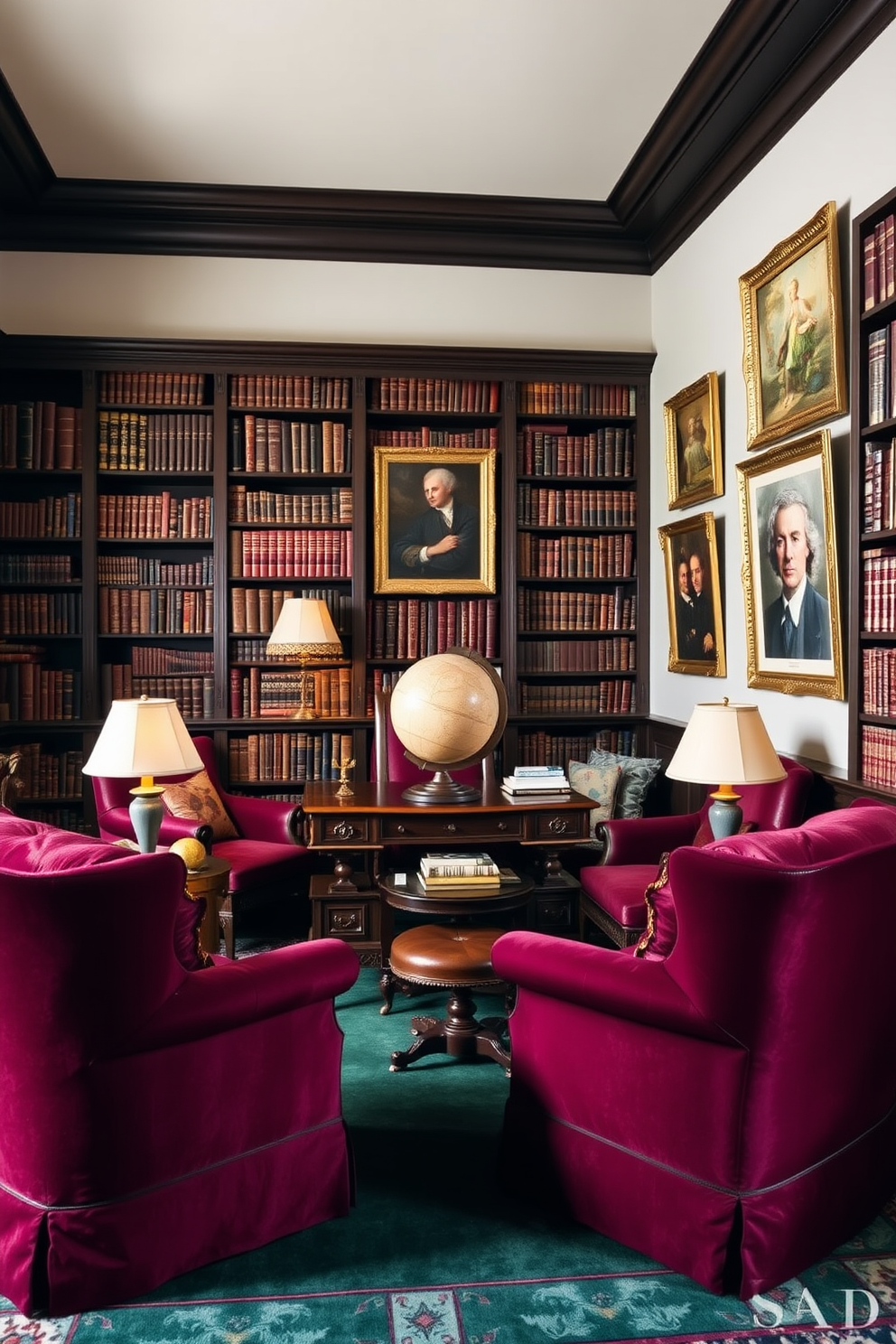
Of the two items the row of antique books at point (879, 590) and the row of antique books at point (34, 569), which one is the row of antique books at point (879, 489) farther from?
the row of antique books at point (34, 569)

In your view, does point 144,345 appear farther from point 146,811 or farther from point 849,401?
point 849,401

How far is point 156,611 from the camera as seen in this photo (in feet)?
20.5

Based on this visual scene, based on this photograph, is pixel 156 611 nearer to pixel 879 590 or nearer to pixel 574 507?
pixel 574 507

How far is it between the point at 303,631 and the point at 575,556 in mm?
1919

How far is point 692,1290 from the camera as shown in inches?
98.3

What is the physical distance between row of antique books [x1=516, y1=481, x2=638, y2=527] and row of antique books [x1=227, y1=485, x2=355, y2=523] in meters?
1.14

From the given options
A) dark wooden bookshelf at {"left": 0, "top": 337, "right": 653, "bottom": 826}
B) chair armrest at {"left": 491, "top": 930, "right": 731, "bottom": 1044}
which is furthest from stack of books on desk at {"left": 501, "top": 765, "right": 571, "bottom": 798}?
chair armrest at {"left": 491, "top": 930, "right": 731, "bottom": 1044}

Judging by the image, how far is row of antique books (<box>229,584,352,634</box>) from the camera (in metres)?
6.30

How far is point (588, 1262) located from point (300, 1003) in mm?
1013

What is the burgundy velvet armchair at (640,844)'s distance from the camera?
4.15 m

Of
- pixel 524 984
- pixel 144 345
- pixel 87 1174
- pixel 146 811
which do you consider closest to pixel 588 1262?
pixel 524 984

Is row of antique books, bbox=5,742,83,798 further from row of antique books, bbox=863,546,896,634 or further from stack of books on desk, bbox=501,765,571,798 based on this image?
row of antique books, bbox=863,546,896,634

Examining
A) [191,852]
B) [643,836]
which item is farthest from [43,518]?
[643,836]

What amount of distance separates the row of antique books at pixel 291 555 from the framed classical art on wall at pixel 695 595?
2039 mm
